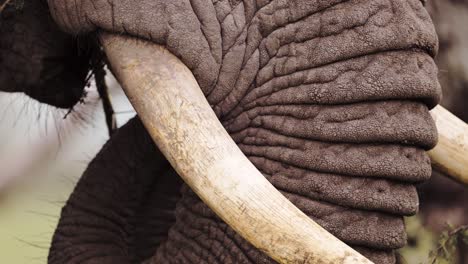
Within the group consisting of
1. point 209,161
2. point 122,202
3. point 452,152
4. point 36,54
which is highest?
point 209,161

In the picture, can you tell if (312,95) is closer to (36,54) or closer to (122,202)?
(36,54)

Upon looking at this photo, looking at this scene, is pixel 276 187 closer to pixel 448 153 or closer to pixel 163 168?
pixel 448 153

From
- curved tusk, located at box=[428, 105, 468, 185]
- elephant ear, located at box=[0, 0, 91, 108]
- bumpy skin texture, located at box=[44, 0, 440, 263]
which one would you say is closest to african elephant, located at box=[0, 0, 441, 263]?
bumpy skin texture, located at box=[44, 0, 440, 263]

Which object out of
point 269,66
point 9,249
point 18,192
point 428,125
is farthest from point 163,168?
point 9,249

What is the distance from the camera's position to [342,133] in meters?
1.91

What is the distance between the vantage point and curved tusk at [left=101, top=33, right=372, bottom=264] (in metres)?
1.76

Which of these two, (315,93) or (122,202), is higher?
(315,93)

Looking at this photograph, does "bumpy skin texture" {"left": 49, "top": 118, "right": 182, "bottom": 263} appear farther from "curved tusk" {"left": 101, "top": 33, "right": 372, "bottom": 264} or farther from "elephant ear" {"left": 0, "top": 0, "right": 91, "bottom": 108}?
"curved tusk" {"left": 101, "top": 33, "right": 372, "bottom": 264}

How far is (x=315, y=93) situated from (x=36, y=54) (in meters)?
0.63

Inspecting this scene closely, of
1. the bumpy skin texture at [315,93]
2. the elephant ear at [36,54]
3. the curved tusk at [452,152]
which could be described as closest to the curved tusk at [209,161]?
the bumpy skin texture at [315,93]

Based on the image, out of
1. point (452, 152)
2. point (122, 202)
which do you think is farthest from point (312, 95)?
point (122, 202)

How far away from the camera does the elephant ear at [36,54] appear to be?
2264 millimetres

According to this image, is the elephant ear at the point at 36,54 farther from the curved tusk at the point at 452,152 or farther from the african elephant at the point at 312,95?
the curved tusk at the point at 452,152

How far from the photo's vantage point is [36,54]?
2.30 metres
